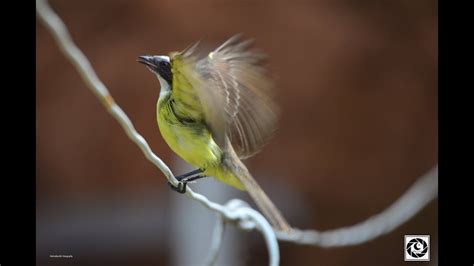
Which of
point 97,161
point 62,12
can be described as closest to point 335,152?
point 97,161

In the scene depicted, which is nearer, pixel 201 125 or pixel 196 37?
pixel 201 125

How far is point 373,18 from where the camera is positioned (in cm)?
163

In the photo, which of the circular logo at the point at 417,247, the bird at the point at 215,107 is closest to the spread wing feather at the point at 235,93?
the bird at the point at 215,107

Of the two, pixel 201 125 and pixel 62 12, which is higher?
pixel 62 12

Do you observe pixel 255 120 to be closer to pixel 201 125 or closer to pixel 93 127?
pixel 201 125

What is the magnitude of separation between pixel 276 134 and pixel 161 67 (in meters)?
0.32

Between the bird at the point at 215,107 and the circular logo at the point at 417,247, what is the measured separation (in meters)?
0.30

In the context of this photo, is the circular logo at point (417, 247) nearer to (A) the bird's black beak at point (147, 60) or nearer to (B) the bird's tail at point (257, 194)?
(B) the bird's tail at point (257, 194)

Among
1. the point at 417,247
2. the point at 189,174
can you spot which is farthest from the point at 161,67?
the point at 417,247

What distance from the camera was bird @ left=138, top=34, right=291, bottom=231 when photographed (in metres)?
1.35

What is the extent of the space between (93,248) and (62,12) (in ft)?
1.65

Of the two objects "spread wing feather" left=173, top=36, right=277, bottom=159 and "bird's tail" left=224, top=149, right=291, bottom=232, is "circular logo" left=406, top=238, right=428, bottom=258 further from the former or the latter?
"spread wing feather" left=173, top=36, right=277, bottom=159

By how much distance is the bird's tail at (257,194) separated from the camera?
4.85ft

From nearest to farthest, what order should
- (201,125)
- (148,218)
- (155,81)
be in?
(201,125)
(155,81)
(148,218)
